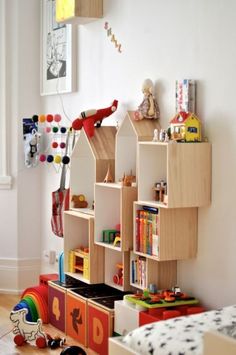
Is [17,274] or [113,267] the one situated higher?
[113,267]

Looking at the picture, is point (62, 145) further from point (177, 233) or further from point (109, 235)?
→ point (177, 233)

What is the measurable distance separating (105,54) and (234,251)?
1.49 meters

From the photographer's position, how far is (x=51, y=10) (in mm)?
4656

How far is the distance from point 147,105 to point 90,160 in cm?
64

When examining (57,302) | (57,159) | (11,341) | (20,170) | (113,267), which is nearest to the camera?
(11,341)

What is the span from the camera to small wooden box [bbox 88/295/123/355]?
3.46 meters

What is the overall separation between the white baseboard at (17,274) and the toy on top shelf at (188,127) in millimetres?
1983

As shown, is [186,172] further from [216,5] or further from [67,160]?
[67,160]

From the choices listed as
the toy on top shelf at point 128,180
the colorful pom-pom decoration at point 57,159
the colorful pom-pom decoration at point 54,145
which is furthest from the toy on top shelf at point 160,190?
the colorful pom-pom decoration at point 54,145

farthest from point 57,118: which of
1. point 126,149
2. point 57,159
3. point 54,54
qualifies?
point 126,149

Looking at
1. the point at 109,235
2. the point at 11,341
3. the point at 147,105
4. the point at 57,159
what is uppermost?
the point at 147,105

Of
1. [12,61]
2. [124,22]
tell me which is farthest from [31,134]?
[124,22]

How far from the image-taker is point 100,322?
11.6 ft

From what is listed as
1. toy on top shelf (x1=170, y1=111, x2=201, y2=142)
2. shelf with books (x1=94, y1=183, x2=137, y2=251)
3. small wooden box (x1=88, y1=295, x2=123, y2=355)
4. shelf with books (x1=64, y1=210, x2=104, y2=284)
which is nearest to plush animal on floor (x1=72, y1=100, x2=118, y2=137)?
shelf with books (x1=94, y1=183, x2=137, y2=251)
